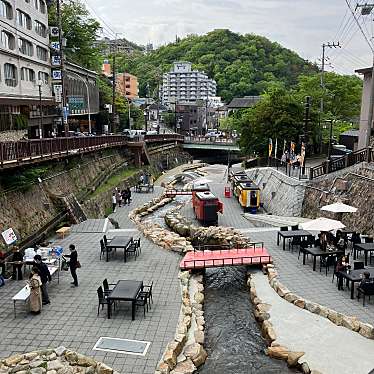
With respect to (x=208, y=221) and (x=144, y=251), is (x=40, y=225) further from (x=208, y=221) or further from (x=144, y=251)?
(x=208, y=221)

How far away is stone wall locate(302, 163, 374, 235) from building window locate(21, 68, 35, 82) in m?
30.4

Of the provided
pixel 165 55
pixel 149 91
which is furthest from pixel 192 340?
pixel 165 55

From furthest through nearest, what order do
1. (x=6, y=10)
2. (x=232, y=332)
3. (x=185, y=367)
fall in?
1. (x=6, y=10)
2. (x=232, y=332)
3. (x=185, y=367)

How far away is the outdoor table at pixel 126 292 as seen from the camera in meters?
12.8

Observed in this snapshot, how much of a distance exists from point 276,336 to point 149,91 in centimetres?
14118

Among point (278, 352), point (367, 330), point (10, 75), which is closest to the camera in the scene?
point (278, 352)

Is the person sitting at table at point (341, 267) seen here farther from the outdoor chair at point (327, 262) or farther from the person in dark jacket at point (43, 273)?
the person in dark jacket at point (43, 273)

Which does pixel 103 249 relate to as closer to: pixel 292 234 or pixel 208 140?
pixel 292 234

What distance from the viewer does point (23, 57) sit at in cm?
3956

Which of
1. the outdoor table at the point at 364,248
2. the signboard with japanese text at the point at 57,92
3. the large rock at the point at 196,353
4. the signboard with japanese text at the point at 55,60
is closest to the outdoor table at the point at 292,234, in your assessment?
the outdoor table at the point at 364,248

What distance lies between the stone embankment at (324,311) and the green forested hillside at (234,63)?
11722 cm

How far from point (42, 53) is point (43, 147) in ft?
97.5

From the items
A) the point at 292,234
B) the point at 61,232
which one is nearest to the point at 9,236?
the point at 61,232

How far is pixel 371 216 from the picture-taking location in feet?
71.1
